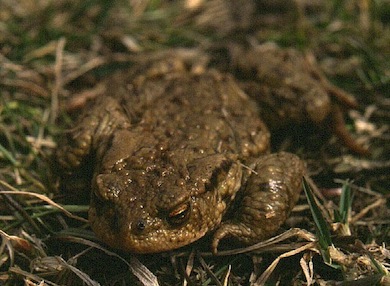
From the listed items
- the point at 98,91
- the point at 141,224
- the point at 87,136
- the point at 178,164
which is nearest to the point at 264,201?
the point at 178,164

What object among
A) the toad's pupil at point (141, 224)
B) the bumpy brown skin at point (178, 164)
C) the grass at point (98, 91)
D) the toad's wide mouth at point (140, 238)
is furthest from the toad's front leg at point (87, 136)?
the toad's pupil at point (141, 224)

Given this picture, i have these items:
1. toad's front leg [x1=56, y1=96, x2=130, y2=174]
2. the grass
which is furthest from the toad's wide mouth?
toad's front leg [x1=56, y1=96, x2=130, y2=174]

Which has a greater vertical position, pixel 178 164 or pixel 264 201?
pixel 178 164

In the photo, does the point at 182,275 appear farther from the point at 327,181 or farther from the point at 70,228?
the point at 327,181

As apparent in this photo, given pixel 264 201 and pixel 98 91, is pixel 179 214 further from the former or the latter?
pixel 98 91

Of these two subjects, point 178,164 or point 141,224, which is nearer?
point 141,224

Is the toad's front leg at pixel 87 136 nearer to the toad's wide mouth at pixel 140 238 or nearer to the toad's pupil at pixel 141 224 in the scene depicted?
the toad's wide mouth at pixel 140 238

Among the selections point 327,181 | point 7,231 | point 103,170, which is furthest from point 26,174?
point 327,181

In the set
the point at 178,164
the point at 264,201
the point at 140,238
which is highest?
the point at 178,164
